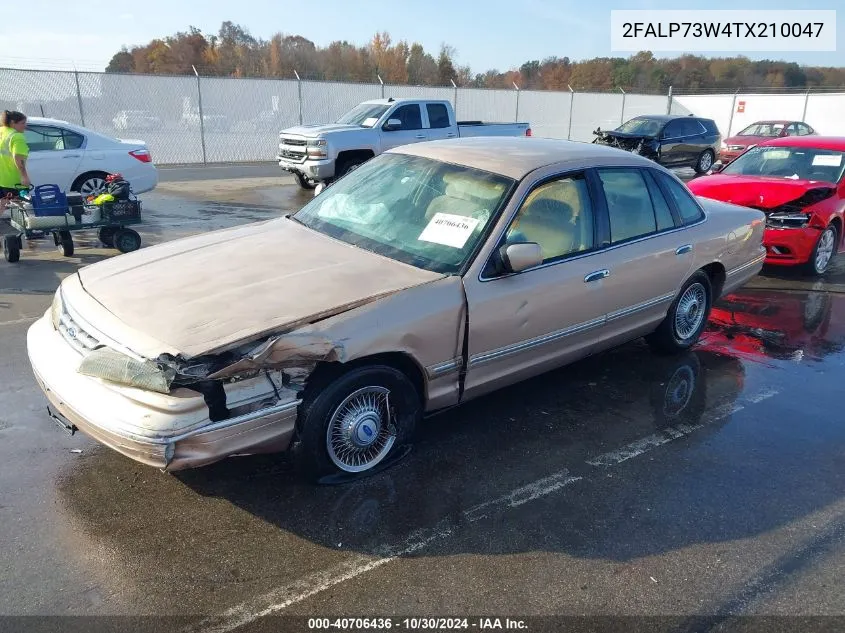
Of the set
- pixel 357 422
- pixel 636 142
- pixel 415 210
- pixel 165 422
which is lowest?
pixel 357 422

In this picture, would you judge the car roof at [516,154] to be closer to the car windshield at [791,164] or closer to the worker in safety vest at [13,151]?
the car windshield at [791,164]

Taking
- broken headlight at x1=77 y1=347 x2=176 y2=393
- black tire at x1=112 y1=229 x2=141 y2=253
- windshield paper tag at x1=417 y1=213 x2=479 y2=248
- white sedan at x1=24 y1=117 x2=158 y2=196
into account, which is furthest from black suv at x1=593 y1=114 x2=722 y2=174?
broken headlight at x1=77 y1=347 x2=176 y2=393

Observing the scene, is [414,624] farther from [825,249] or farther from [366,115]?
[366,115]

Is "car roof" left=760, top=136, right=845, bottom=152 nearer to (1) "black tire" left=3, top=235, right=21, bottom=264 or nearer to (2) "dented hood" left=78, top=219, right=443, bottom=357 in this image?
(2) "dented hood" left=78, top=219, right=443, bottom=357

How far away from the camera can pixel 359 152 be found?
14414 millimetres

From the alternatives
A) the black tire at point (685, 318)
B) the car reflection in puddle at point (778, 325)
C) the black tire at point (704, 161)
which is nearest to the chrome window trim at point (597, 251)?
the black tire at point (685, 318)

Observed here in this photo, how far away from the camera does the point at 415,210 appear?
4309 millimetres

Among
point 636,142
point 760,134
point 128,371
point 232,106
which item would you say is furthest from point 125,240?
point 760,134

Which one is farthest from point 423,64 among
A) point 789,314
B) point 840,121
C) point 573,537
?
point 573,537

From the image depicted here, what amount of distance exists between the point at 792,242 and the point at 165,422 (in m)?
7.68

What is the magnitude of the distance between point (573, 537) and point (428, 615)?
0.89m

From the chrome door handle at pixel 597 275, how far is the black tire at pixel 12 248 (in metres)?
6.97

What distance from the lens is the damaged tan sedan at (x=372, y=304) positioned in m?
3.05

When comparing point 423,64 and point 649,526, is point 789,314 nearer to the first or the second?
point 649,526
